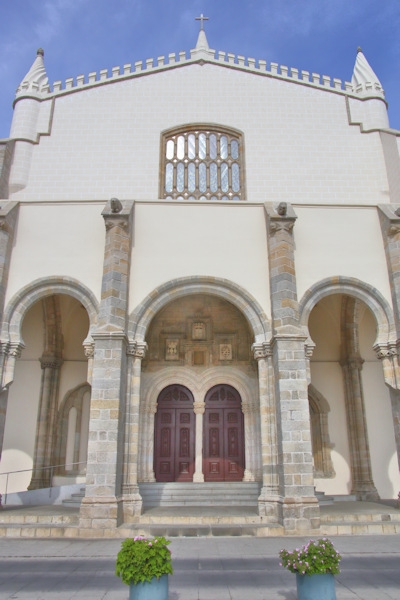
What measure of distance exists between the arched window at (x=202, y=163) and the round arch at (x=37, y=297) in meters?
4.72

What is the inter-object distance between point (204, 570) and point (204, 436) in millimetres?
7546

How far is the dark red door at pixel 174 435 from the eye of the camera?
13828 mm

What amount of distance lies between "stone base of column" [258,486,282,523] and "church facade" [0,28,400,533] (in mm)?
42

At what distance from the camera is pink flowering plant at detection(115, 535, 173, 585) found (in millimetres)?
4523

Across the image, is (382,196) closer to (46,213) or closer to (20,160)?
(46,213)

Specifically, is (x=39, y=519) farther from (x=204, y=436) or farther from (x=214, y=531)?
(x=204, y=436)

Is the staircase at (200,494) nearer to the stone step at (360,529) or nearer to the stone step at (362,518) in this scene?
the stone step at (362,518)

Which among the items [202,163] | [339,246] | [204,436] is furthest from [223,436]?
[202,163]

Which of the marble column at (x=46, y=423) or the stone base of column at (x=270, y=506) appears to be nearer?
the stone base of column at (x=270, y=506)

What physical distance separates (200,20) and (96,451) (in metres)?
15.2

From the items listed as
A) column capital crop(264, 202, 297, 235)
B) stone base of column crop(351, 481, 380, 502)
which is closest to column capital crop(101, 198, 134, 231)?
column capital crop(264, 202, 297, 235)

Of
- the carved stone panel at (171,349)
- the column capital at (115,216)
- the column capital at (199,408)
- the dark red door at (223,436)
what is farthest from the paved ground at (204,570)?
the column capital at (115,216)

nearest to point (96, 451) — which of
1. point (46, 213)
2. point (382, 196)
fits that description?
point (46, 213)

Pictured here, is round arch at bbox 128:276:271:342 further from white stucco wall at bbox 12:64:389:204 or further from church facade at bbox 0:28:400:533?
white stucco wall at bbox 12:64:389:204
